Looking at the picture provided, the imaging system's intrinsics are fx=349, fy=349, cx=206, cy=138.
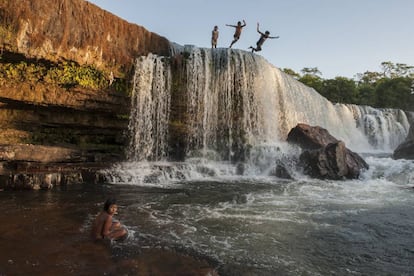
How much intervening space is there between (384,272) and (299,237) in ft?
5.30

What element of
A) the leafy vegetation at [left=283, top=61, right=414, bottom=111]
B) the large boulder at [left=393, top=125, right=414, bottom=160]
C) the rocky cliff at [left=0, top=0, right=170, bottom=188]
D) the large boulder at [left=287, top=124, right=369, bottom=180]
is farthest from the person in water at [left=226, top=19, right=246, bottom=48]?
the leafy vegetation at [left=283, top=61, right=414, bottom=111]

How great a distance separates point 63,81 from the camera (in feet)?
43.1

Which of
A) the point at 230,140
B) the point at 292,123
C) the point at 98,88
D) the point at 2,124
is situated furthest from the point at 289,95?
the point at 2,124

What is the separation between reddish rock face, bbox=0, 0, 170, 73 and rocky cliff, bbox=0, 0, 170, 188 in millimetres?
29

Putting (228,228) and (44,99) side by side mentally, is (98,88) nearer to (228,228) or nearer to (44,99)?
(44,99)

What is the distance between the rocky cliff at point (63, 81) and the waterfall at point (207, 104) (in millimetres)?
821

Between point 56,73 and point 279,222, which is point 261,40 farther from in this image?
point 279,222

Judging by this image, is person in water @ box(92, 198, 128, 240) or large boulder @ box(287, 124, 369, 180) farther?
large boulder @ box(287, 124, 369, 180)

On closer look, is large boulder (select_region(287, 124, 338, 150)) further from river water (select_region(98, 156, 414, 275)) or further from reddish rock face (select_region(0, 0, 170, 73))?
reddish rock face (select_region(0, 0, 170, 73))

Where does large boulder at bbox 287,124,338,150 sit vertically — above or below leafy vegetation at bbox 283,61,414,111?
below

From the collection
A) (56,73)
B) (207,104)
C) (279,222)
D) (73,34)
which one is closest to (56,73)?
(56,73)

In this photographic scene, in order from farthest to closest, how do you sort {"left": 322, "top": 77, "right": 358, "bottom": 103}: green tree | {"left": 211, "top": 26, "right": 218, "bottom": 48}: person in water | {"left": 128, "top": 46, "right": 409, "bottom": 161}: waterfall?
1. {"left": 322, "top": 77, "right": 358, "bottom": 103}: green tree
2. {"left": 211, "top": 26, "right": 218, "bottom": 48}: person in water
3. {"left": 128, "top": 46, "right": 409, "bottom": 161}: waterfall

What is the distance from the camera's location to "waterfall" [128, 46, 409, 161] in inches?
619

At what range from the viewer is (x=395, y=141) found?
1218 inches
